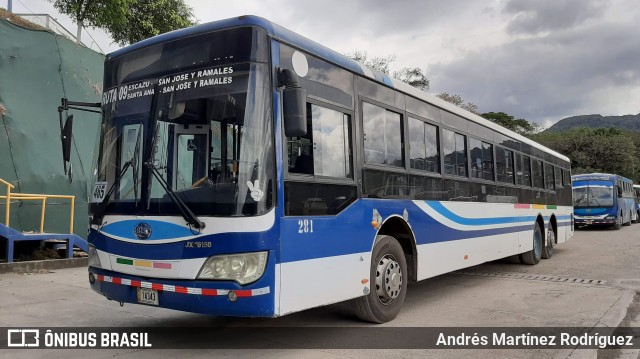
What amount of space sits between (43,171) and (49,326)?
7.05 meters

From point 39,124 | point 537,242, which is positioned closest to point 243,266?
point 39,124

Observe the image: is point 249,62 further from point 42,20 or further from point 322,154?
point 42,20

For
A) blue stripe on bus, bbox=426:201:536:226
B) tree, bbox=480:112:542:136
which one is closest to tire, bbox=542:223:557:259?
blue stripe on bus, bbox=426:201:536:226

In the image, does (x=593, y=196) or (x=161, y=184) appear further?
(x=593, y=196)

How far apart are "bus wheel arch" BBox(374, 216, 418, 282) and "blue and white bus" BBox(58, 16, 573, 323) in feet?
0.16

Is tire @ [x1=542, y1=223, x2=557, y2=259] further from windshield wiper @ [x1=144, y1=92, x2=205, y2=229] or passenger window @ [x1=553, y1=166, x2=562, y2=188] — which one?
windshield wiper @ [x1=144, y1=92, x2=205, y2=229]

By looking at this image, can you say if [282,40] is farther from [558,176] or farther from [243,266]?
[558,176]

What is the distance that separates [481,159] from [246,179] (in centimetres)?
621

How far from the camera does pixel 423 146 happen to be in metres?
7.41

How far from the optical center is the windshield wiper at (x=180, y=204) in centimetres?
448

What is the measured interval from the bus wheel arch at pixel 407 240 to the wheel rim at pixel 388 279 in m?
0.39

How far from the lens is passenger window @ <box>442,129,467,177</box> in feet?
26.5

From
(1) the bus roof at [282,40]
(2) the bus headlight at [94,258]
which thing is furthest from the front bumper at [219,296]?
(1) the bus roof at [282,40]

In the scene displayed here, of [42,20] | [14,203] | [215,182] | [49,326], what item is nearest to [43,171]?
[14,203]
